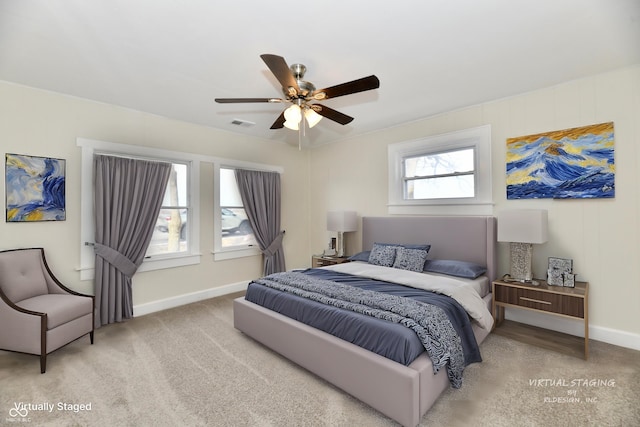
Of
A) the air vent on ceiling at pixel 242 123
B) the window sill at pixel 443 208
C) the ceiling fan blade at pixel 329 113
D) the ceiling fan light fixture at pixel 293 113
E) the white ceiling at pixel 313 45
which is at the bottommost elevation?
the window sill at pixel 443 208

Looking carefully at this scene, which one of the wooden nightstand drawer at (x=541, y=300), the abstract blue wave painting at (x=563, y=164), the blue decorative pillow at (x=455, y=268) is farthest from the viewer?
the blue decorative pillow at (x=455, y=268)

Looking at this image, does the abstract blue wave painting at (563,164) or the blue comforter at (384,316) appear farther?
the abstract blue wave painting at (563,164)

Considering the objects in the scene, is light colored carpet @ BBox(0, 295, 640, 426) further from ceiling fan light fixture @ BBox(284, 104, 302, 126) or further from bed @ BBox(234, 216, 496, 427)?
ceiling fan light fixture @ BBox(284, 104, 302, 126)

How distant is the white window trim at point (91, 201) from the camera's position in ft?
11.4

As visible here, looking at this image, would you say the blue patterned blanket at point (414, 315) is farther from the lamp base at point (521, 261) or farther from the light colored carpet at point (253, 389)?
the lamp base at point (521, 261)

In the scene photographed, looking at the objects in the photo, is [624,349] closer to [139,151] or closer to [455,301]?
[455,301]

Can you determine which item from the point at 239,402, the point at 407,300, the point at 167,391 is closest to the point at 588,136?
the point at 407,300

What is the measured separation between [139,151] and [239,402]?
3363 millimetres

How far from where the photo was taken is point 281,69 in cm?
212

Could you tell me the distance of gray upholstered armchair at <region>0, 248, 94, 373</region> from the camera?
2.51 meters

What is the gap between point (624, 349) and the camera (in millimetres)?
2826

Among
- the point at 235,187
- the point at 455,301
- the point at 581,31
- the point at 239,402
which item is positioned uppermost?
the point at 581,31

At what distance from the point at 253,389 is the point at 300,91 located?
246 centimetres

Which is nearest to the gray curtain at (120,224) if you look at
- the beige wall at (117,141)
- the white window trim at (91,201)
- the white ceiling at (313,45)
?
the white window trim at (91,201)
